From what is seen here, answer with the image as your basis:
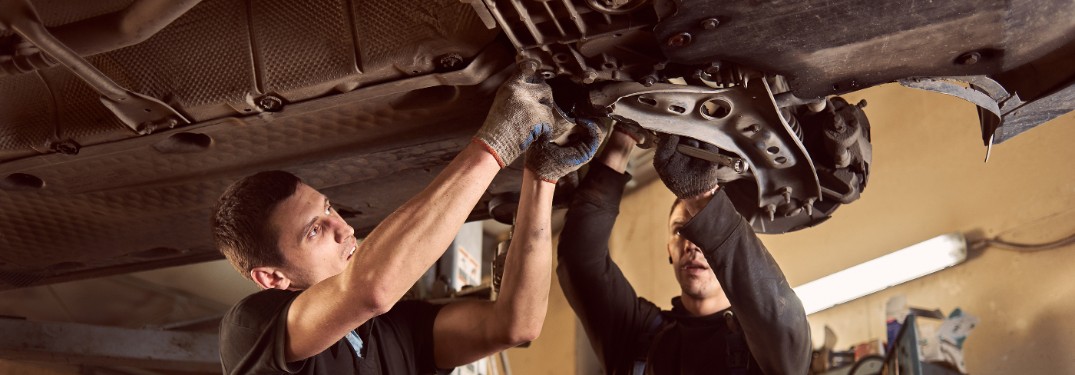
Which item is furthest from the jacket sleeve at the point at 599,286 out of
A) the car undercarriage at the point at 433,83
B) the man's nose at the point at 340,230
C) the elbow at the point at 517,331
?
the man's nose at the point at 340,230

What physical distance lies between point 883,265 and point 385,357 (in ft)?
5.93

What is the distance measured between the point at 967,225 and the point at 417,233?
2.16 meters

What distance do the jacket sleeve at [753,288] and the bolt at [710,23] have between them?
71cm

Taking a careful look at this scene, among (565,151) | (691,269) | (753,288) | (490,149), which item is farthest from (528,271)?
(691,269)

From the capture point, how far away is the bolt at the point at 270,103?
6.03 ft

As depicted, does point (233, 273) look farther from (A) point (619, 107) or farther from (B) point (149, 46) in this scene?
(A) point (619, 107)

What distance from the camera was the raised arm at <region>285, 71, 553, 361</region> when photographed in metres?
1.72

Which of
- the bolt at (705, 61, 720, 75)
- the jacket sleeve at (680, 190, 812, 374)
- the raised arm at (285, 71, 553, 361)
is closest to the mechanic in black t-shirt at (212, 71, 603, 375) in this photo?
the raised arm at (285, 71, 553, 361)

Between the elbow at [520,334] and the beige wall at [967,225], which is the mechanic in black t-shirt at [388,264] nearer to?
the elbow at [520,334]

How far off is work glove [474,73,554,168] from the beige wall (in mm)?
1856

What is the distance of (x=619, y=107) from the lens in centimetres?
178

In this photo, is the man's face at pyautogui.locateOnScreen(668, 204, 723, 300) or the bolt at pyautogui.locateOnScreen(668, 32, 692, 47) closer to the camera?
the bolt at pyautogui.locateOnScreen(668, 32, 692, 47)

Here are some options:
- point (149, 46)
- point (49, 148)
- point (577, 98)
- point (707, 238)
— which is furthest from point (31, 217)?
point (707, 238)

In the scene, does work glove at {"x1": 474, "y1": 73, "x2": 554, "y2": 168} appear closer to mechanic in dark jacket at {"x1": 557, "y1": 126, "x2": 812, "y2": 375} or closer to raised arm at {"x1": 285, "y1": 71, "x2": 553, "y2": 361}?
raised arm at {"x1": 285, "y1": 71, "x2": 553, "y2": 361}
